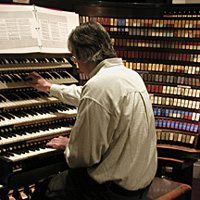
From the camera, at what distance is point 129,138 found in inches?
74.6

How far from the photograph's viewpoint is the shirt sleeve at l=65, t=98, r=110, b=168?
1.82m

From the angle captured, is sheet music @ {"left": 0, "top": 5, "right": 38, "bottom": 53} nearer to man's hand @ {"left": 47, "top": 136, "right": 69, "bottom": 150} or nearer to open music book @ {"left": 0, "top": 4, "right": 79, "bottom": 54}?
open music book @ {"left": 0, "top": 4, "right": 79, "bottom": 54}

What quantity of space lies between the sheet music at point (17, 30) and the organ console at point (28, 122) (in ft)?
0.28

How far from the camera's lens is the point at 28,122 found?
234 cm

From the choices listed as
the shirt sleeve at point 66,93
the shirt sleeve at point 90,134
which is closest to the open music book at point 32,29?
the shirt sleeve at point 66,93

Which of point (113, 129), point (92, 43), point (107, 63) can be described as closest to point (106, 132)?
point (113, 129)

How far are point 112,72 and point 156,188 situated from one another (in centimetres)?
103

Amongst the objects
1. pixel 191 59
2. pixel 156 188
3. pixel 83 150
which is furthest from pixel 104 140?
pixel 191 59

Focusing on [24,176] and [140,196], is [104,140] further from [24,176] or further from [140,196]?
[24,176]

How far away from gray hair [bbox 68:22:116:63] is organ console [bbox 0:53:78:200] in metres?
0.64

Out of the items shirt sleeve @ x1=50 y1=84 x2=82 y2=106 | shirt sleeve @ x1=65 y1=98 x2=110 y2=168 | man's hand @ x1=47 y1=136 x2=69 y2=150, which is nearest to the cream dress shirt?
shirt sleeve @ x1=65 y1=98 x2=110 y2=168

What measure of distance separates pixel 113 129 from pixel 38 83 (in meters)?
0.90

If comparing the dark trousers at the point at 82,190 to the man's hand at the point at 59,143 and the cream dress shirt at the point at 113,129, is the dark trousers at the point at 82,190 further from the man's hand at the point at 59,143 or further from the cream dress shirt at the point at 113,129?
the man's hand at the point at 59,143

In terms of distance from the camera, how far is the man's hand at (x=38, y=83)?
2.55 m
